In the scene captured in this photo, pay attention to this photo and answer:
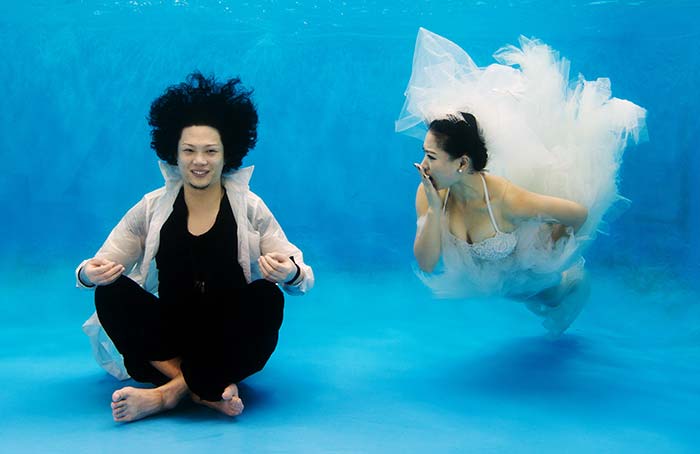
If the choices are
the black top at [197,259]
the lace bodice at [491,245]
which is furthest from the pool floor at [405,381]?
the lace bodice at [491,245]

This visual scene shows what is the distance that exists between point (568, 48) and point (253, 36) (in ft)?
7.70

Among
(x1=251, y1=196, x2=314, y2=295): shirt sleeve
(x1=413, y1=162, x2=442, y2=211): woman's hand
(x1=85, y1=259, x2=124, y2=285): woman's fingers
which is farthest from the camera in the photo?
(x1=413, y1=162, x2=442, y2=211): woman's hand

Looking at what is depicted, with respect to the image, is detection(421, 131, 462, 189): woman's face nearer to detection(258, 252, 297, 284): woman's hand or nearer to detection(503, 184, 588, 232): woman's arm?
detection(503, 184, 588, 232): woman's arm

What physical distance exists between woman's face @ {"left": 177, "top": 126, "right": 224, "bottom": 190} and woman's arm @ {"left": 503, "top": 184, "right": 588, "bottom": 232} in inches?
46.0

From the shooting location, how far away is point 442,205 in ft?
10.5

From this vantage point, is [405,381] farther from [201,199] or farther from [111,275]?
[111,275]

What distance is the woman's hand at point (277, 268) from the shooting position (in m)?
2.61

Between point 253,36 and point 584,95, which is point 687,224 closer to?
point 584,95

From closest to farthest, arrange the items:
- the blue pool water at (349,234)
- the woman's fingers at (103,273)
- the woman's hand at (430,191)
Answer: the woman's fingers at (103,273)
the blue pool water at (349,234)
the woman's hand at (430,191)

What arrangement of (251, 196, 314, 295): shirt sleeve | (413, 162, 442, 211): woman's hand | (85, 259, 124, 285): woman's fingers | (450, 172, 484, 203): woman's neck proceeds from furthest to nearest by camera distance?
(450, 172, 484, 203): woman's neck < (413, 162, 442, 211): woman's hand < (251, 196, 314, 295): shirt sleeve < (85, 259, 124, 285): woman's fingers

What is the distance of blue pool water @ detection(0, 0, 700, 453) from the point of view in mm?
2752

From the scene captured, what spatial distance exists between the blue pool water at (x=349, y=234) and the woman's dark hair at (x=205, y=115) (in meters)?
0.96

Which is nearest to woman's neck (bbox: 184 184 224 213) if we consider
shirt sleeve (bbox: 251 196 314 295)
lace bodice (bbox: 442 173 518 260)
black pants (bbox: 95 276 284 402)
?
shirt sleeve (bbox: 251 196 314 295)

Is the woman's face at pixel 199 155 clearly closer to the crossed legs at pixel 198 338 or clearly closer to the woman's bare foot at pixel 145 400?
the crossed legs at pixel 198 338
